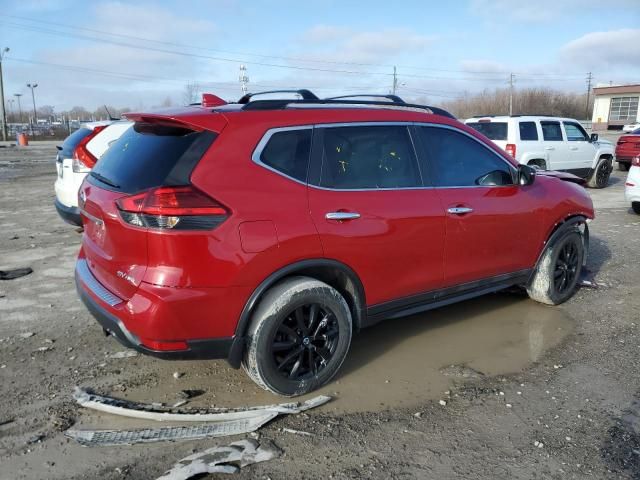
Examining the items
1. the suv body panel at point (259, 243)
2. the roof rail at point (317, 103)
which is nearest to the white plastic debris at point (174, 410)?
the suv body panel at point (259, 243)

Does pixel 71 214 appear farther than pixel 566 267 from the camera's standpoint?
Yes

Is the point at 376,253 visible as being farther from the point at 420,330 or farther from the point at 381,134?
the point at 420,330

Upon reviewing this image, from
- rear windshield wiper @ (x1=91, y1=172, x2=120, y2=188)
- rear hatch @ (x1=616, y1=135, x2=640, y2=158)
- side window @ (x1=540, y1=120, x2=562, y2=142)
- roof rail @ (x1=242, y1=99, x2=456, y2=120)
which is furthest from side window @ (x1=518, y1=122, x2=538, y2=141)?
rear windshield wiper @ (x1=91, y1=172, x2=120, y2=188)

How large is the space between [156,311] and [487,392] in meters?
2.24

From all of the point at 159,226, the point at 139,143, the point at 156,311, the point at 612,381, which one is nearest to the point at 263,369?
the point at 156,311

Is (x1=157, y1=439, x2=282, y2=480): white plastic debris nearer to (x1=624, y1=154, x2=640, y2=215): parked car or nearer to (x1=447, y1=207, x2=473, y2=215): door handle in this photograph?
(x1=447, y1=207, x2=473, y2=215): door handle

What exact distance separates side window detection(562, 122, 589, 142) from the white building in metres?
63.2

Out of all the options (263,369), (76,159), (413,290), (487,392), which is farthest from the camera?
(76,159)

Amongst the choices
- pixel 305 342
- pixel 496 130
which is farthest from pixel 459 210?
pixel 496 130

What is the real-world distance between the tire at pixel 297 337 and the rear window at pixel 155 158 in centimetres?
92

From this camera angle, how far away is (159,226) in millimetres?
2834

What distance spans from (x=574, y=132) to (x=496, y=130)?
262 centimetres

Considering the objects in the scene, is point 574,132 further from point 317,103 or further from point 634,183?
point 317,103

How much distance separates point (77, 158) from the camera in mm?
6648
